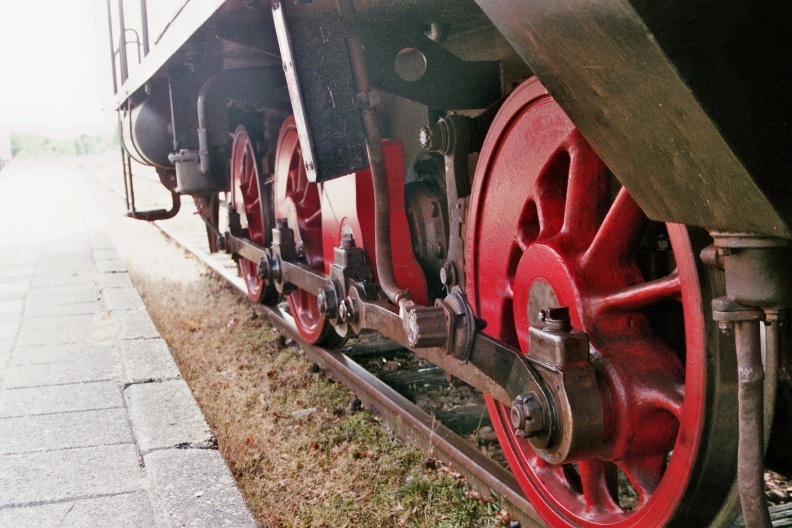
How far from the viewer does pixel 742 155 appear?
0.95 m

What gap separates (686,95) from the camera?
0.94 meters

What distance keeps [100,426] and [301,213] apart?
5.50ft

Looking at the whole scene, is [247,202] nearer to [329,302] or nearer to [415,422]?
[329,302]

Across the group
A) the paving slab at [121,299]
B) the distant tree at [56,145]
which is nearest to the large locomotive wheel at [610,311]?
the paving slab at [121,299]

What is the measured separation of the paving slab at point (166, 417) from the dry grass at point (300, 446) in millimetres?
197

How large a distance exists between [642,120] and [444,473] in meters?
1.91

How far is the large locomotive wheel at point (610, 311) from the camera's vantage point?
1.50 m

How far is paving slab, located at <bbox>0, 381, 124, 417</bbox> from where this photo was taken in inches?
126

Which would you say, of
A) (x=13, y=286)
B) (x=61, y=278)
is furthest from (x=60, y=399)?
(x=61, y=278)

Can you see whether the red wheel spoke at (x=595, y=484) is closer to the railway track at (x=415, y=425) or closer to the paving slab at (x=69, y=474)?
the railway track at (x=415, y=425)

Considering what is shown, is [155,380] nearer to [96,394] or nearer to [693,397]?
[96,394]

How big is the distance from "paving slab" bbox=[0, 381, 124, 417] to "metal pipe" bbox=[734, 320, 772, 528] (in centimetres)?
269

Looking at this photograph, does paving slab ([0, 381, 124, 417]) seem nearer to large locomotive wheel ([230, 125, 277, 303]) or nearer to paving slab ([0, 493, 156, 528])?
paving slab ([0, 493, 156, 528])

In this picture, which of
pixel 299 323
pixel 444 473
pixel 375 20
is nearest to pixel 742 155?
pixel 375 20
